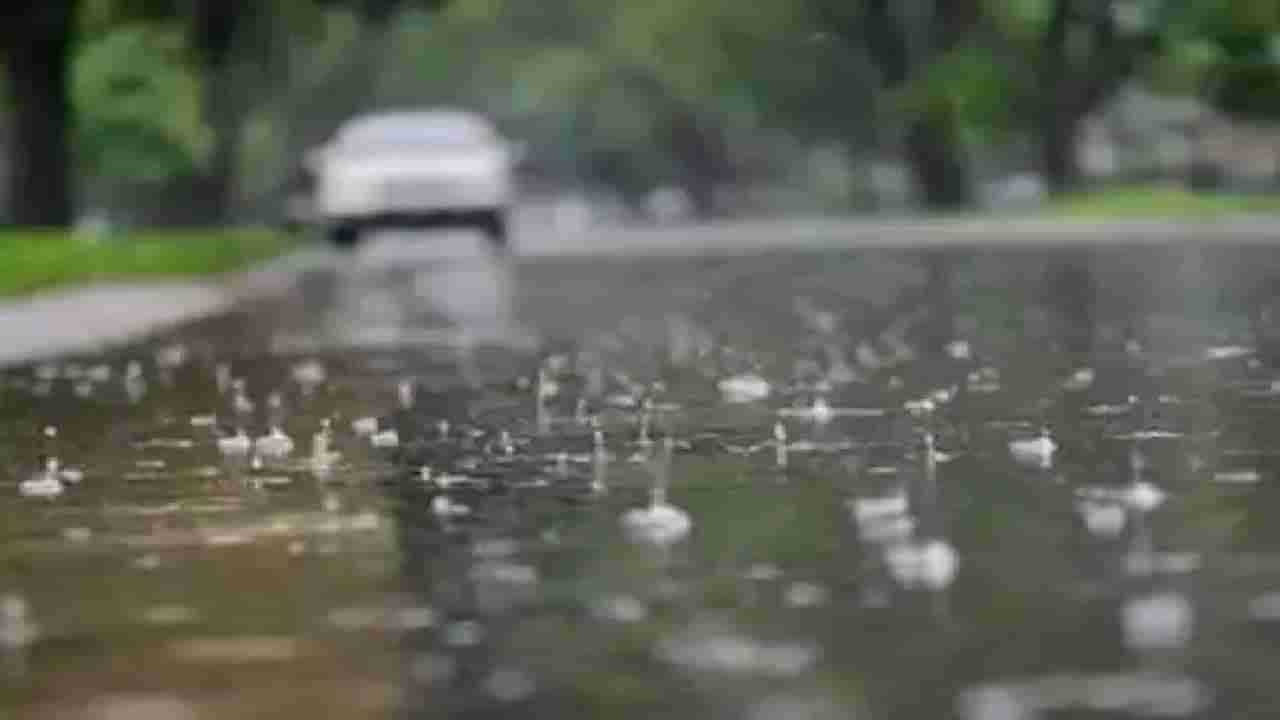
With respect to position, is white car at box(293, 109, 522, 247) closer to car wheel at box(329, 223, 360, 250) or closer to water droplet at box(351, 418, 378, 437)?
car wheel at box(329, 223, 360, 250)

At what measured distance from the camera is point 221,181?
5634 cm

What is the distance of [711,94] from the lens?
79.6 metres

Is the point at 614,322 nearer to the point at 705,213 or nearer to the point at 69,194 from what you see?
the point at 69,194

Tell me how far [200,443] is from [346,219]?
1175 inches

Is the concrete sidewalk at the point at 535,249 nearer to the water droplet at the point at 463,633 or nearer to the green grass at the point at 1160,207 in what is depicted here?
the green grass at the point at 1160,207

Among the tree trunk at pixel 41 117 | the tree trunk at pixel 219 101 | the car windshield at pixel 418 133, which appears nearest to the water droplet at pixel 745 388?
the tree trunk at pixel 41 117

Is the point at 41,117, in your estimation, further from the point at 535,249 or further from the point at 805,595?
the point at 805,595

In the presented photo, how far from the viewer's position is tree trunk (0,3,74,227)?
37938 mm

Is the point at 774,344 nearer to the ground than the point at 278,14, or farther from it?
nearer to the ground

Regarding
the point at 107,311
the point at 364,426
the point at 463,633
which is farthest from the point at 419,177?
the point at 463,633

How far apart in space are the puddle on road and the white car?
23.2 meters

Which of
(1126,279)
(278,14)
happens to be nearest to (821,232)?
(278,14)

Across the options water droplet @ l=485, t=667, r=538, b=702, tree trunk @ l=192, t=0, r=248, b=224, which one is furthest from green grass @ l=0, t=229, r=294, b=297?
water droplet @ l=485, t=667, r=538, b=702

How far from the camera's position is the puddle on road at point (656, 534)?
5.55m
